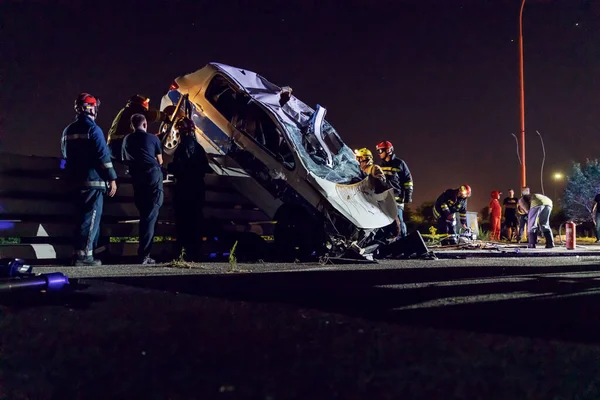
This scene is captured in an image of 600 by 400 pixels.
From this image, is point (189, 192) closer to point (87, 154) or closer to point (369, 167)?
point (87, 154)

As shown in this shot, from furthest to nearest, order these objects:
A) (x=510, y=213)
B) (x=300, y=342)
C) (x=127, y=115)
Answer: (x=510, y=213) < (x=127, y=115) < (x=300, y=342)

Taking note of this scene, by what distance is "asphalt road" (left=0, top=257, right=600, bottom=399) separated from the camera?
5.74ft

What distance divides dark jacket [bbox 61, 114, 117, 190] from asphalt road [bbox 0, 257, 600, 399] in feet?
7.76

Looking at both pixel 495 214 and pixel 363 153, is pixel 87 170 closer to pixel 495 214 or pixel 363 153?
pixel 363 153

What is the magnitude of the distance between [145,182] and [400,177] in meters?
4.80

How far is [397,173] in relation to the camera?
937cm

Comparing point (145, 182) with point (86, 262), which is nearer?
point (86, 262)

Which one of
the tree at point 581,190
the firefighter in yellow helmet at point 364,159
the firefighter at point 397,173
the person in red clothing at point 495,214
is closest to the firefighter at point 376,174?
the firefighter in yellow helmet at point 364,159

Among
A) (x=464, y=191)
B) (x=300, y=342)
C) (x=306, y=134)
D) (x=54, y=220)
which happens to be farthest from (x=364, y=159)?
(x=300, y=342)

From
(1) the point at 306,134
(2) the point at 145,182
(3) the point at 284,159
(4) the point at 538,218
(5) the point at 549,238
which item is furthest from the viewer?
(4) the point at 538,218

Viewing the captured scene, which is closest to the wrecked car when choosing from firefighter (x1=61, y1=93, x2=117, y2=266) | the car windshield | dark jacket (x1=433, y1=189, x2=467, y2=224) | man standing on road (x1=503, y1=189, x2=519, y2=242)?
the car windshield

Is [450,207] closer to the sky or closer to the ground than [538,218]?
closer to the sky

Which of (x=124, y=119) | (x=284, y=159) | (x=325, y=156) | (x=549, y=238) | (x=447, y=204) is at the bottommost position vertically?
(x=549, y=238)

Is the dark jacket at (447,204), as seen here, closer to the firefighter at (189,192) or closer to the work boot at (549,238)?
the work boot at (549,238)
